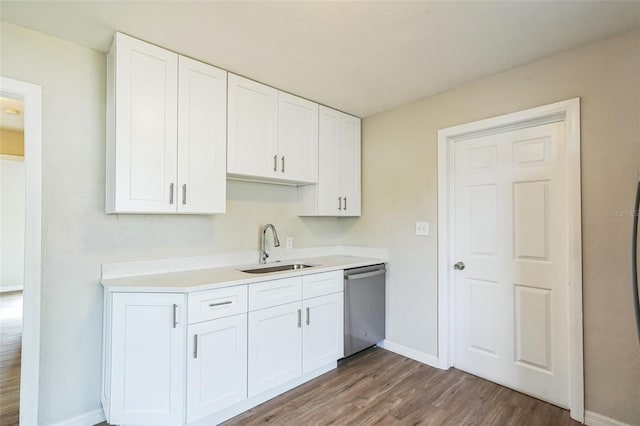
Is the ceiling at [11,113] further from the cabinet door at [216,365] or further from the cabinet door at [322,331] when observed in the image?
the cabinet door at [322,331]

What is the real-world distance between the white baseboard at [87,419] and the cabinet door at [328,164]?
87.2 inches

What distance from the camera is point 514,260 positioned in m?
2.38

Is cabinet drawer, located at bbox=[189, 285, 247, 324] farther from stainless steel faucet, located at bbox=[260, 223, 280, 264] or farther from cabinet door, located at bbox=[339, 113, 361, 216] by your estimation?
cabinet door, located at bbox=[339, 113, 361, 216]

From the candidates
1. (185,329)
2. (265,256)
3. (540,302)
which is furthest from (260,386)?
(540,302)

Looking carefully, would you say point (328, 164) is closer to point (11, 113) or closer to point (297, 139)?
point (297, 139)

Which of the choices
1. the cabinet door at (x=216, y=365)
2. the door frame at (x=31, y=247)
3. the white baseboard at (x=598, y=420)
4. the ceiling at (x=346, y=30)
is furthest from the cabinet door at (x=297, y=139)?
the white baseboard at (x=598, y=420)

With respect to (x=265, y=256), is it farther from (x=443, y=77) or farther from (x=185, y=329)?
(x=443, y=77)

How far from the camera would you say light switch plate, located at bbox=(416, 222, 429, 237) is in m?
2.82

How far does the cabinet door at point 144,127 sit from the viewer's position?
186 centimetres

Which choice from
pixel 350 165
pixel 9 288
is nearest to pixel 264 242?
pixel 350 165

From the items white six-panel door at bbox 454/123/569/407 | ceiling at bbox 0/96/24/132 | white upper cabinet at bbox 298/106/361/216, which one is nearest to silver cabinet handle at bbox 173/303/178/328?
white upper cabinet at bbox 298/106/361/216

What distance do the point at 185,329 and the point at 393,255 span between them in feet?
6.70

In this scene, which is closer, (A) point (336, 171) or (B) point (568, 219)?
(B) point (568, 219)

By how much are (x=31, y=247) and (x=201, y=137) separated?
1.22 m
